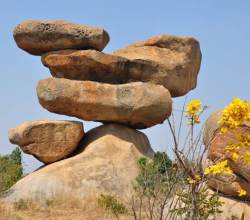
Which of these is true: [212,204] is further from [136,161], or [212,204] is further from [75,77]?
[75,77]

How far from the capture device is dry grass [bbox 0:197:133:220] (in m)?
11.7

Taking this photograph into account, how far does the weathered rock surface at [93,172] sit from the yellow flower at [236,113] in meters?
10.2

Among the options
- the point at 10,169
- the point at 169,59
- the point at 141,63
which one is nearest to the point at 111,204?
the point at 141,63

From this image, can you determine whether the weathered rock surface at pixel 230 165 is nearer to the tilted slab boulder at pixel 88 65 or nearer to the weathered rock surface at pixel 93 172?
the weathered rock surface at pixel 93 172

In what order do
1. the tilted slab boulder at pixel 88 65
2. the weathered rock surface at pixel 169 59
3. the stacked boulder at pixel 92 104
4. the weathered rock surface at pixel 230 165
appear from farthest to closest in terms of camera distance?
the weathered rock surface at pixel 169 59 → the tilted slab boulder at pixel 88 65 → the stacked boulder at pixel 92 104 → the weathered rock surface at pixel 230 165

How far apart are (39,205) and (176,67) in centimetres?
626

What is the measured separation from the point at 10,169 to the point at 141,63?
20.2ft

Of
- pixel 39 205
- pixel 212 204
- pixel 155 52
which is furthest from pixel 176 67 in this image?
pixel 212 204

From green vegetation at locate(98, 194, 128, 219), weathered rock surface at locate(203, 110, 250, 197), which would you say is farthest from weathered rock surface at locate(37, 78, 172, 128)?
weathered rock surface at locate(203, 110, 250, 197)

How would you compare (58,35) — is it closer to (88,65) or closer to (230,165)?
(88,65)

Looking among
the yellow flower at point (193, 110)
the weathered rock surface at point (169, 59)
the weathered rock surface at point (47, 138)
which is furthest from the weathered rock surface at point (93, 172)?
the yellow flower at point (193, 110)

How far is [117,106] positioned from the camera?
14938mm

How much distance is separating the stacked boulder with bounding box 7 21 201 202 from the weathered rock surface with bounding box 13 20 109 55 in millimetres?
31

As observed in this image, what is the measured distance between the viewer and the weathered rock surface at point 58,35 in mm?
15453
